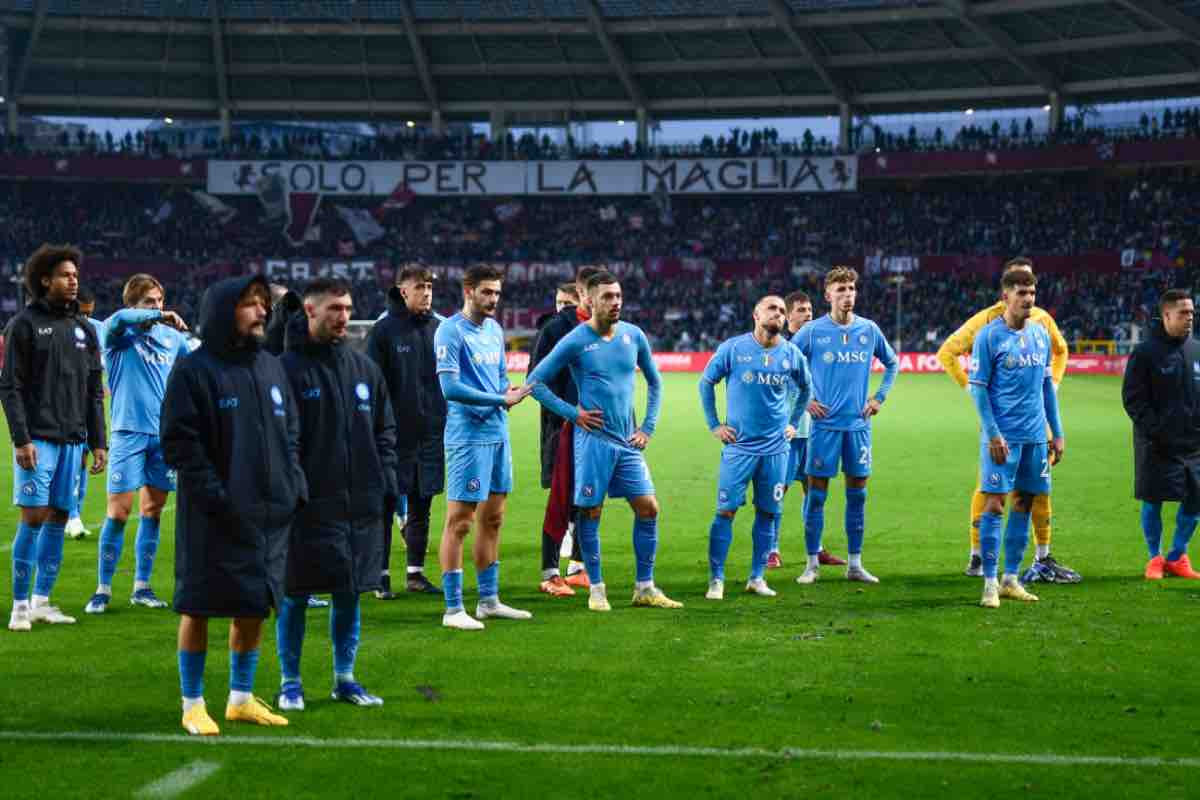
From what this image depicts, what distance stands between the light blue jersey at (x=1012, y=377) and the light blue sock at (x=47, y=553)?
256 inches

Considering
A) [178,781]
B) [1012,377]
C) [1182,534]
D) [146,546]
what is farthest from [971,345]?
[178,781]

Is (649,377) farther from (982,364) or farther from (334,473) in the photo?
(334,473)

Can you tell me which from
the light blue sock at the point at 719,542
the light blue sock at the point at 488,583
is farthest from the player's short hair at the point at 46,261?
the light blue sock at the point at 719,542

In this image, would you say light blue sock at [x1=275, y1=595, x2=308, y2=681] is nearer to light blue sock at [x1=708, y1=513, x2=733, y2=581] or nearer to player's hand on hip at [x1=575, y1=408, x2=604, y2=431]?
player's hand on hip at [x1=575, y1=408, x2=604, y2=431]

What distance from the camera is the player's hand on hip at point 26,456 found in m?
9.06

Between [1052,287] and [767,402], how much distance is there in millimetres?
50342

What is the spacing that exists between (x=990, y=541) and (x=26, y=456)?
6599 mm

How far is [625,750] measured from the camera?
6.44 metres

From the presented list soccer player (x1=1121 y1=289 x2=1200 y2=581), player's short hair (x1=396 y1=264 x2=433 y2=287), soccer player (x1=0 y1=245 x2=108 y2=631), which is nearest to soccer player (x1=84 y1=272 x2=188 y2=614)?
soccer player (x1=0 y1=245 x2=108 y2=631)

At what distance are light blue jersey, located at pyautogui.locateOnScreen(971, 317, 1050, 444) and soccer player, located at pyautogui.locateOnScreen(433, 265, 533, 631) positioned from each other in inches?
135

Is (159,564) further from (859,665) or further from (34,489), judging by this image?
(859,665)

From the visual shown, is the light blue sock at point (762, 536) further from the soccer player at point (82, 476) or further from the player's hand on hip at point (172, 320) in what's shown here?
the soccer player at point (82, 476)

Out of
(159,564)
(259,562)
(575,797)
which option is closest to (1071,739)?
(575,797)

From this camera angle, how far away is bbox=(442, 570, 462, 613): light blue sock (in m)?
9.46
